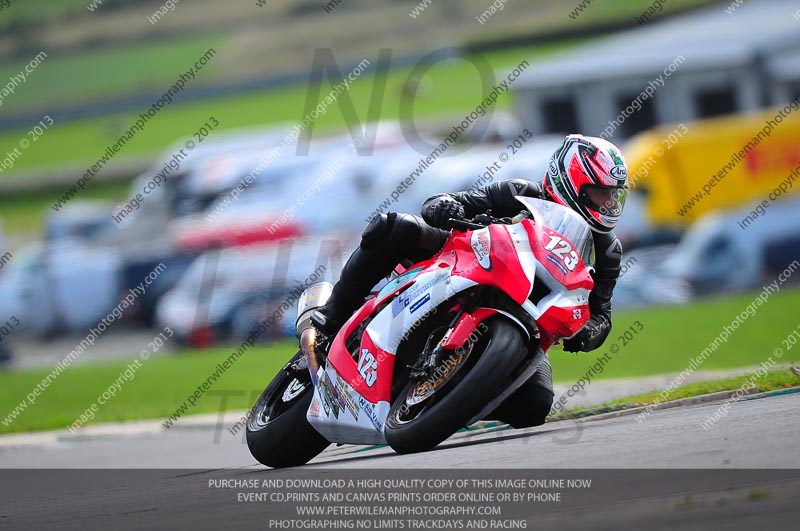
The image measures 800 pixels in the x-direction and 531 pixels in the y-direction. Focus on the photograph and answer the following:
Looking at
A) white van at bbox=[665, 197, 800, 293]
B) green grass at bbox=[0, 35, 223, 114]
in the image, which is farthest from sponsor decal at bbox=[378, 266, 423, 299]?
green grass at bbox=[0, 35, 223, 114]

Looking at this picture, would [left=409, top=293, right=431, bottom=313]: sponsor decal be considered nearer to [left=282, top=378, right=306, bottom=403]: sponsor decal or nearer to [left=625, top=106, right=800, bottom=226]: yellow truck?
[left=282, top=378, right=306, bottom=403]: sponsor decal

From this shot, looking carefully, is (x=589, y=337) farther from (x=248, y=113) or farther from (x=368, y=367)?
(x=248, y=113)

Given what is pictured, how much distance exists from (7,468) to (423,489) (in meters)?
5.40

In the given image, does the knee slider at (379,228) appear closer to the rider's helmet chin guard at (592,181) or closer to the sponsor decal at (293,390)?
the rider's helmet chin guard at (592,181)

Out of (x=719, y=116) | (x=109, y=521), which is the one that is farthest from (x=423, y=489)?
(x=719, y=116)

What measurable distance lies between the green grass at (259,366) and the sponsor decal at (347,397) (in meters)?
6.92

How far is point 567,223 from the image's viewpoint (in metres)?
7.05

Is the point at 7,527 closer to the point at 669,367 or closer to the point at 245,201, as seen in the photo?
the point at 669,367

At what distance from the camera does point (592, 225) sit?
7.29 meters

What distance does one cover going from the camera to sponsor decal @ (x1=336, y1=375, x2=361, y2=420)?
720 cm

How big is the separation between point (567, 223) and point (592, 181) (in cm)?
33

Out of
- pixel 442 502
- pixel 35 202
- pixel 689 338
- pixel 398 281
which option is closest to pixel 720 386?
pixel 398 281

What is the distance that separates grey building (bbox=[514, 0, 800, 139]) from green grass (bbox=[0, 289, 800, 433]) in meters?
9.89

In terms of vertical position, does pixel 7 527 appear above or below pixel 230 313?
above
